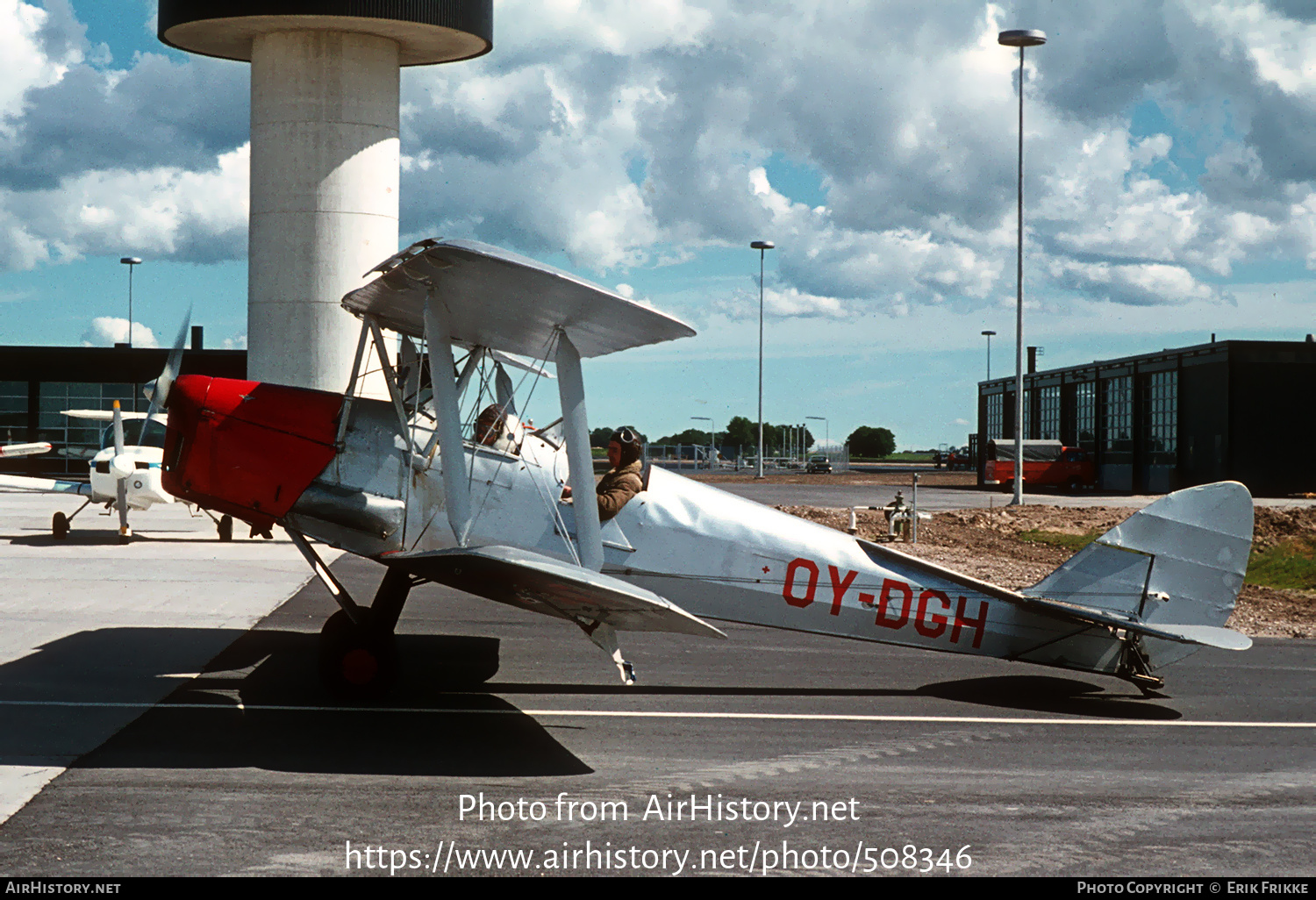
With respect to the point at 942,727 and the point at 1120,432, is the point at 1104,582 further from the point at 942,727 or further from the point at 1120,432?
the point at 1120,432

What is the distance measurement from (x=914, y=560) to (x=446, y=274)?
4013 mm

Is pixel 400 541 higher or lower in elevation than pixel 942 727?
higher

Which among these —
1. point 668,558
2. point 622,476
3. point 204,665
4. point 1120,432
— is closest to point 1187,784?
point 668,558

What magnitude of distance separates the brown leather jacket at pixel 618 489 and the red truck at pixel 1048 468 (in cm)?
4386

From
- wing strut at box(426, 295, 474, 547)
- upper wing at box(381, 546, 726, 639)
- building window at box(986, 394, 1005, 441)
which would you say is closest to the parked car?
building window at box(986, 394, 1005, 441)

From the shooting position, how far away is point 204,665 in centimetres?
864

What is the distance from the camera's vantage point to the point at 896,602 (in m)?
7.93

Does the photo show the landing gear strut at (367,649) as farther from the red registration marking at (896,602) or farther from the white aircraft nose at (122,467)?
the white aircraft nose at (122,467)

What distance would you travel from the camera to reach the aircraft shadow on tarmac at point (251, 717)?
6258mm

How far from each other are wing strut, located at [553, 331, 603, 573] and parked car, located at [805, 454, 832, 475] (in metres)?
61.5

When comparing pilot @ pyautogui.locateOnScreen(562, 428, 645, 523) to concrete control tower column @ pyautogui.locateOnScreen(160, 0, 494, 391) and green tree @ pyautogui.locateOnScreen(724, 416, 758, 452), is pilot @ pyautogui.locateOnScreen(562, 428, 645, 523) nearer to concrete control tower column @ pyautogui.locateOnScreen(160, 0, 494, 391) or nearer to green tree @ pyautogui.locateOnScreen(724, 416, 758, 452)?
concrete control tower column @ pyautogui.locateOnScreen(160, 0, 494, 391)

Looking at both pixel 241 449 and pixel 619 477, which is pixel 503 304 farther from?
pixel 241 449

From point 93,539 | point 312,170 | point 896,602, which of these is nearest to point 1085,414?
point 312,170

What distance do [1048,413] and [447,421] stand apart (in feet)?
193
